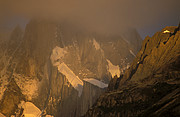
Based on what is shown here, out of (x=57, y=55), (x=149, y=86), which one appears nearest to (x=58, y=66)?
(x=57, y=55)

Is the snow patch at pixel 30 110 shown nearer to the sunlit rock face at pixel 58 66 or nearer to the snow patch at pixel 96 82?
the sunlit rock face at pixel 58 66

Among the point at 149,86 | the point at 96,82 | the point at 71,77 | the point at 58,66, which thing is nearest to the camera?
the point at 149,86

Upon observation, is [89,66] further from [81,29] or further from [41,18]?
[41,18]

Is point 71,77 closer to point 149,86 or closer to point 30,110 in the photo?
point 30,110

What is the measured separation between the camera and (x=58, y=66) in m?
98.7

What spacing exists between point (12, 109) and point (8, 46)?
3592cm

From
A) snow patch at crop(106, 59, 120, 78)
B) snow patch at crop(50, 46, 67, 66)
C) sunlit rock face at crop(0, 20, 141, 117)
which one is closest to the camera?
sunlit rock face at crop(0, 20, 141, 117)

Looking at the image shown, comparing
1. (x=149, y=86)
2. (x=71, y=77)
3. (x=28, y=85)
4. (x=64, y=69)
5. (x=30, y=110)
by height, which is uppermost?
(x=149, y=86)

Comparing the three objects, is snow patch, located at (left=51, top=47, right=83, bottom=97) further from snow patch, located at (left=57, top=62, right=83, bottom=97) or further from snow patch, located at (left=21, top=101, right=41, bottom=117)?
snow patch, located at (left=21, top=101, right=41, bottom=117)

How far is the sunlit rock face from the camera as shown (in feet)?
296

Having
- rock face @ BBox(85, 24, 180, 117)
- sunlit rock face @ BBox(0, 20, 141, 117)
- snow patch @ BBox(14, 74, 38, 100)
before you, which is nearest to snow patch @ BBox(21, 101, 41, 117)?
sunlit rock face @ BBox(0, 20, 141, 117)

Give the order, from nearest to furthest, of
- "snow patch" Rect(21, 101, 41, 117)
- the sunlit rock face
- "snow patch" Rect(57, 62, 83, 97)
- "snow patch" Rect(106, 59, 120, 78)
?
1. "snow patch" Rect(21, 101, 41, 117)
2. the sunlit rock face
3. "snow patch" Rect(57, 62, 83, 97)
4. "snow patch" Rect(106, 59, 120, 78)

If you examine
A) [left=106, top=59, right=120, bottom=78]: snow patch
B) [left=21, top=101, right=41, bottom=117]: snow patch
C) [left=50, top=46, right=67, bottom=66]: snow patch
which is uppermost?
[left=50, top=46, right=67, bottom=66]: snow patch

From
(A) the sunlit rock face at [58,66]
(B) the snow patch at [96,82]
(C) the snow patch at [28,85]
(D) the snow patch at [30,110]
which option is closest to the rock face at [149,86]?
(B) the snow patch at [96,82]
